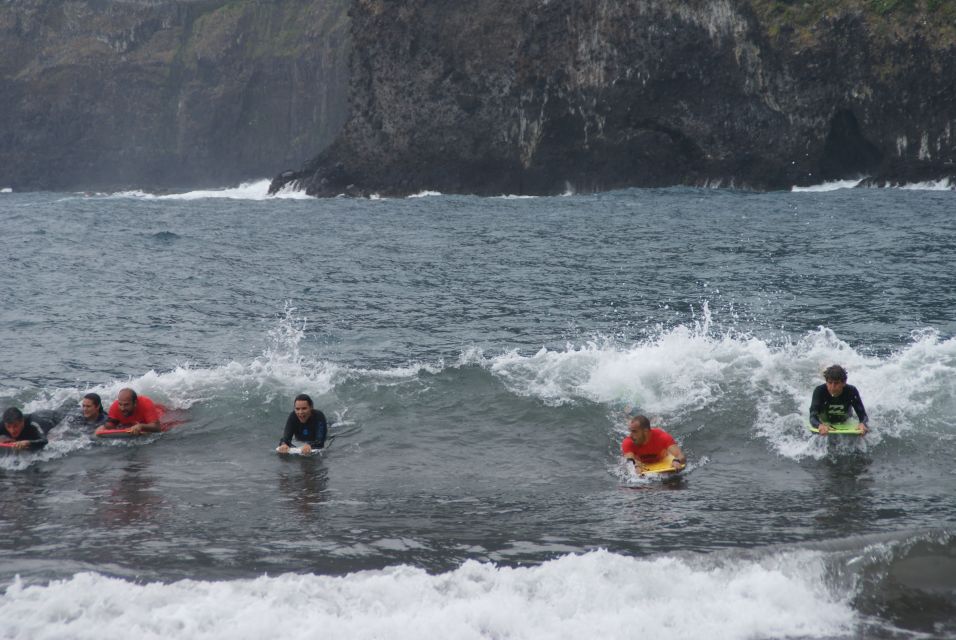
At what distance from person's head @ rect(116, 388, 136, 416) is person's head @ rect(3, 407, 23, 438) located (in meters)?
1.44

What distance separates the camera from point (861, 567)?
9680mm

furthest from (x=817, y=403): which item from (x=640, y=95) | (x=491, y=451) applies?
(x=640, y=95)

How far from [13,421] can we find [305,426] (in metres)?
4.18

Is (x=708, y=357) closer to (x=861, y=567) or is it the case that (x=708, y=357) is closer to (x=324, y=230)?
(x=861, y=567)

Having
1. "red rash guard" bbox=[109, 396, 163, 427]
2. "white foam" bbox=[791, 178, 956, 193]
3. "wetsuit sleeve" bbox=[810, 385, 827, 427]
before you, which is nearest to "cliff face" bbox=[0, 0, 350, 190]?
"white foam" bbox=[791, 178, 956, 193]

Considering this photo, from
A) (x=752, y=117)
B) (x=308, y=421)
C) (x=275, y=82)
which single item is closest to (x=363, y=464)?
(x=308, y=421)

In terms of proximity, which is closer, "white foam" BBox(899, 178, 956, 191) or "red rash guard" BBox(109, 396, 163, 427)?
"red rash guard" BBox(109, 396, 163, 427)

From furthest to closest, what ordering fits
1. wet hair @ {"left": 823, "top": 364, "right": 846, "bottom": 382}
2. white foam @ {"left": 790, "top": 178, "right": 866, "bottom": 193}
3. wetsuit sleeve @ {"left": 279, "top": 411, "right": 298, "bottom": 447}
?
white foam @ {"left": 790, "top": 178, "right": 866, "bottom": 193}, wetsuit sleeve @ {"left": 279, "top": 411, "right": 298, "bottom": 447}, wet hair @ {"left": 823, "top": 364, "right": 846, "bottom": 382}

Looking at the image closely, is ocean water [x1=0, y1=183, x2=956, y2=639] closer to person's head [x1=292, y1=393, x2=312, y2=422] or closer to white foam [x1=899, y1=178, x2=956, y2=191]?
person's head [x1=292, y1=393, x2=312, y2=422]

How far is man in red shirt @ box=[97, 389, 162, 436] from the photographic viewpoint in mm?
15555

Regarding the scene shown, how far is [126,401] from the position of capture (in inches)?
611

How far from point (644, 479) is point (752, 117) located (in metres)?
54.8

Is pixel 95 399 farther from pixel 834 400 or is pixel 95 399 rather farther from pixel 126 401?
pixel 834 400

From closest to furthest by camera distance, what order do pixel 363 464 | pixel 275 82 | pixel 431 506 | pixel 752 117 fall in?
1. pixel 431 506
2. pixel 363 464
3. pixel 752 117
4. pixel 275 82
